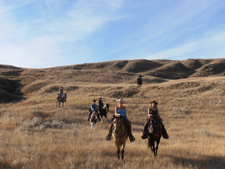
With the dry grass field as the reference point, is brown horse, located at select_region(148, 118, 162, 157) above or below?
above

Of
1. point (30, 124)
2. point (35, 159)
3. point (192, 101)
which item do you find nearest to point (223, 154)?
point (35, 159)

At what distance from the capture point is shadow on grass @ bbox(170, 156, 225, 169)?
694cm

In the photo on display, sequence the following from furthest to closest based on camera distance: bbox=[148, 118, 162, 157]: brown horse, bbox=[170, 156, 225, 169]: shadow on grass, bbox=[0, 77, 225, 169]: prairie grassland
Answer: bbox=[148, 118, 162, 157]: brown horse < bbox=[170, 156, 225, 169]: shadow on grass < bbox=[0, 77, 225, 169]: prairie grassland

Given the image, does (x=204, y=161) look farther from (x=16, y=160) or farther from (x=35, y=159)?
(x=16, y=160)

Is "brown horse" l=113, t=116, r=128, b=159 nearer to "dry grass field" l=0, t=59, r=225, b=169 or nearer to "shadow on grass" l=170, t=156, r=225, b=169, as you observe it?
"dry grass field" l=0, t=59, r=225, b=169

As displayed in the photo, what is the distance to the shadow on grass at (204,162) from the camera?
273 inches

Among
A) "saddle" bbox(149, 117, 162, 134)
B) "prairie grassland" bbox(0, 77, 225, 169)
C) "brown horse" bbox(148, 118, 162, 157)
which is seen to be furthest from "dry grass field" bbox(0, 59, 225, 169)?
"saddle" bbox(149, 117, 162, 134)

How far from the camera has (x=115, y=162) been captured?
6.79 m

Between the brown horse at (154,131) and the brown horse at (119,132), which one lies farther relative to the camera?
the brown horse at (154,131)

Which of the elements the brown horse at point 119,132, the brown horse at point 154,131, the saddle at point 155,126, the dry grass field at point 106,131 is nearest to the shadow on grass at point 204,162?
the dry grass field at point 106,131

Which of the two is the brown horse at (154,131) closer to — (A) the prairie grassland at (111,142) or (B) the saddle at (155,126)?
(B) the saddle at (155,126)

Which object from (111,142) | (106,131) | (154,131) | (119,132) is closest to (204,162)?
(154,131)

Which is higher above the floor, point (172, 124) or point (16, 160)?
point (16, 160)

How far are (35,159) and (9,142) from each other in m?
2.97
